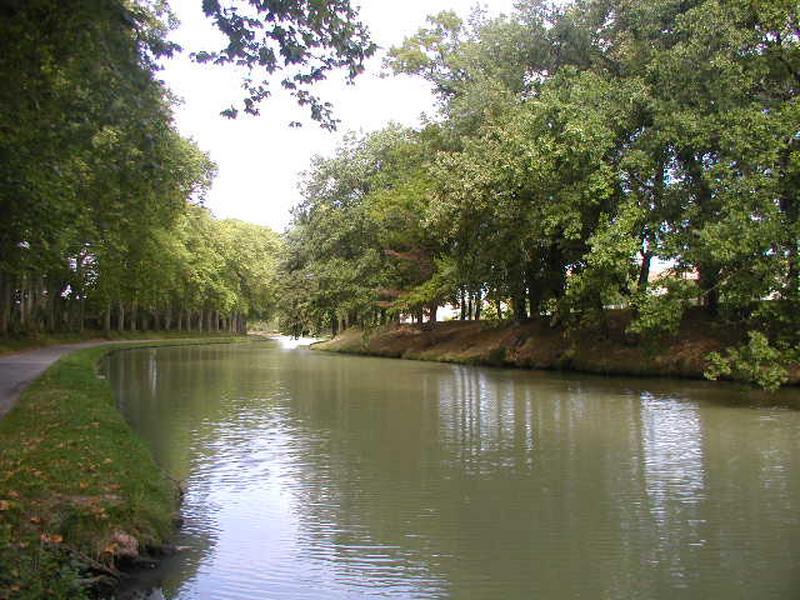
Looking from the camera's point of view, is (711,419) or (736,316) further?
(736,316)

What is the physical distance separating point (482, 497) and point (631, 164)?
1484 centimetres

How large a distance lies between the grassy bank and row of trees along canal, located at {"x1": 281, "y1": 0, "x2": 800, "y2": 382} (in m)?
14.6

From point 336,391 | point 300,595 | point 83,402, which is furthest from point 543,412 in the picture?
point 300,595

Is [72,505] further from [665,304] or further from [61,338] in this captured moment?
[61,338]

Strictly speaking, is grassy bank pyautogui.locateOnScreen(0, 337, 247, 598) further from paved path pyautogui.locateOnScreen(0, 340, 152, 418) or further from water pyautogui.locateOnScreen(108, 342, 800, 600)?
paved path pyautogui.locateOnScreen(0, 340, 152, 418)

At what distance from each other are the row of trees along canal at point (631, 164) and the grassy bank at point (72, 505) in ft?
47.8

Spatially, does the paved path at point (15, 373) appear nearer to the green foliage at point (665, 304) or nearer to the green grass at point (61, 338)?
the green grass at point (61, 338)

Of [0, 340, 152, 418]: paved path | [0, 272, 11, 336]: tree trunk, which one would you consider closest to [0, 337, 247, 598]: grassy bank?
[0, 340, 152, 418]: paved path

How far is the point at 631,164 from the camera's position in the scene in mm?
21391

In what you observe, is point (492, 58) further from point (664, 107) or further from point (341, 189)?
point (341, 189)

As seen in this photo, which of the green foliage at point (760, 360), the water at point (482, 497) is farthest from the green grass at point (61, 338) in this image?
the green foliage at point (760, 360)

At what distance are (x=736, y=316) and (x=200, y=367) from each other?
21.1 metres

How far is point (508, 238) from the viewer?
28734 mm

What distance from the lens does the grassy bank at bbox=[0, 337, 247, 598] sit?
5.06 m
